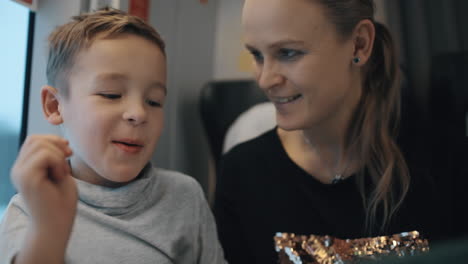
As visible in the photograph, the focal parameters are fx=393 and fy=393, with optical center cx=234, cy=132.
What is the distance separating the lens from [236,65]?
62.6 inches

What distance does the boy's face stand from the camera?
661mm

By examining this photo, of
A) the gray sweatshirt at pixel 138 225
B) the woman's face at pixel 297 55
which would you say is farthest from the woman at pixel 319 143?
the gray sweatshirt at pixel 138 225

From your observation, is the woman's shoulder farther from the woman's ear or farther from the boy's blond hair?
the boy's blond hair

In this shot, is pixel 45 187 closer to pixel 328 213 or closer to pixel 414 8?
pixel 328 213

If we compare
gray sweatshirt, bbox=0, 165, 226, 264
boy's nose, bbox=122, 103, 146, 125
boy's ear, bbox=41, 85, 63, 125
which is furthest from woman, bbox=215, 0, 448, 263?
boy's ear, bbox=41, 85, 63, 125

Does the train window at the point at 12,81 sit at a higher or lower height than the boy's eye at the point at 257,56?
lower

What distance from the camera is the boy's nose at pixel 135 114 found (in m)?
0.66

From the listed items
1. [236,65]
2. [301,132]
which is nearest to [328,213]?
[301,132]

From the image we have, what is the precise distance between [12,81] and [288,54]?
547mm

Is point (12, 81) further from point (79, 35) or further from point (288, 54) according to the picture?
point (288, 54)

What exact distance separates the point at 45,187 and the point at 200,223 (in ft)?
1.31

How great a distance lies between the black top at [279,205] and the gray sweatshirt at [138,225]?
16 centimetres

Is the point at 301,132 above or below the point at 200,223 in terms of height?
above

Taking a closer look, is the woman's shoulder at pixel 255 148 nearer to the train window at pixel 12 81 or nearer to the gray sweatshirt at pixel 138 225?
the gray sweatshirt at pixel 138 225
